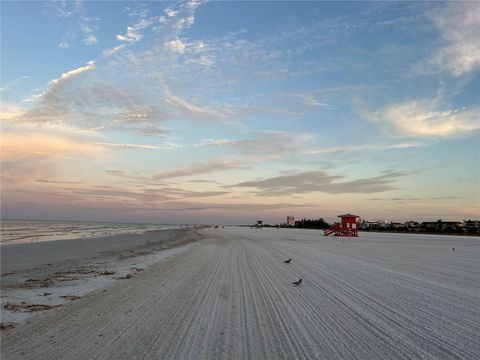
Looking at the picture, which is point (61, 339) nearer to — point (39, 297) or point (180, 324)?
point (180, 324)

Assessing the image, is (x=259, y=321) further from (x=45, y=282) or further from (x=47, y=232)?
(x=47, y=232)

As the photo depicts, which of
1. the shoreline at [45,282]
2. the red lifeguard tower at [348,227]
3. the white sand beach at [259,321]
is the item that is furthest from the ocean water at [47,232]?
the red lifeguard tower at [348,227]

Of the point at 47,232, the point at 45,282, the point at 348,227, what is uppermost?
the point at 348,227

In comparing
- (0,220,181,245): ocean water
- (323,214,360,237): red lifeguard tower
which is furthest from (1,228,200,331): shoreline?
(323,214,360,237): red lifeguard tower

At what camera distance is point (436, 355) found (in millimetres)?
5152

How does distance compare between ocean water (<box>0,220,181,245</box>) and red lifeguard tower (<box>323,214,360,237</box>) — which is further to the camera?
red lifeguard tower (<box>323,214,360,237</box>)

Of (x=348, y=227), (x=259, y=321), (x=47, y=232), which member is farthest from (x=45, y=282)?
(x=348, y=227)

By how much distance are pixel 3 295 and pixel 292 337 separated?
7.89 metres

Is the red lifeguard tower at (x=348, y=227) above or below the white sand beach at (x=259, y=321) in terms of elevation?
above

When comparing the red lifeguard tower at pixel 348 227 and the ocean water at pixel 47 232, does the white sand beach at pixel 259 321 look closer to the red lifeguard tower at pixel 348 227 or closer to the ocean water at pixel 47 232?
the ocean water at pixel 47 232

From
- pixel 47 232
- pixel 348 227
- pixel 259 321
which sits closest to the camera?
pixel 259 321

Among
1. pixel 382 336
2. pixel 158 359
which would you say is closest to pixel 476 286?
pixel 382 336

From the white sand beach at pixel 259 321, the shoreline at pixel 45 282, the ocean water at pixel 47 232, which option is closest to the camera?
the white sand beach at pixel 259 321

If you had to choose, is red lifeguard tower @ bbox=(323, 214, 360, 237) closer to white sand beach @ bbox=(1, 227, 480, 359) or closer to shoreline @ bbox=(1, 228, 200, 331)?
shoreline @ bbox=(1, 228, 200, 331)
